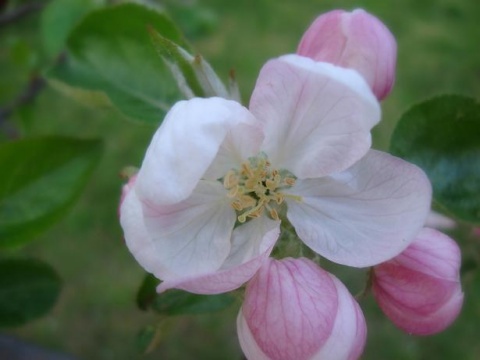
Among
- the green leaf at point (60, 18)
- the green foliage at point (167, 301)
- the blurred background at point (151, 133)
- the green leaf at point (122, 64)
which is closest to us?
the green foliage at point (167, 301)

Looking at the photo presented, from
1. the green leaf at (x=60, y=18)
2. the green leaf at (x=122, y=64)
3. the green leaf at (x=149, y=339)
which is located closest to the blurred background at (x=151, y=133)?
the green leaf at (x=60, y=18)

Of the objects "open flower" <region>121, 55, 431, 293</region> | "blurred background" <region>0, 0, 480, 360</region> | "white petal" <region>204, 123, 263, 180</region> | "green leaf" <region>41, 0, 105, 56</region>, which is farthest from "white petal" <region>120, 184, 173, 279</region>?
"blurred background" <region>0, 0, 480, 360</region>

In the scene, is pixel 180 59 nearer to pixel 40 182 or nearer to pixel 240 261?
pixel 240 261

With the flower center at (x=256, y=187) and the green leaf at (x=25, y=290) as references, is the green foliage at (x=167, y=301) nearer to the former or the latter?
the flower center at (x=256, y=187)

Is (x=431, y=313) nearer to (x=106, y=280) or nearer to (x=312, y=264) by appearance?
(x=312, y=264)

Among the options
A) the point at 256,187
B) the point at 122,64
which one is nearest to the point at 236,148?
the point at 256,187

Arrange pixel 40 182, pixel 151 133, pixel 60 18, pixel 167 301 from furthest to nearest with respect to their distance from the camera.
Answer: pixel 151 133 → pixel 60 18 → pixel 40 182 → pixel 167 301
